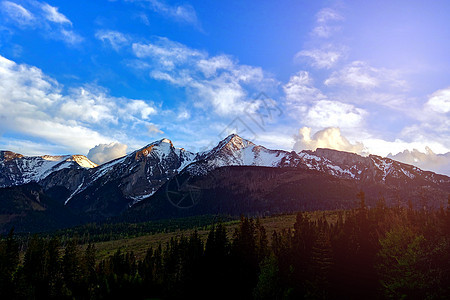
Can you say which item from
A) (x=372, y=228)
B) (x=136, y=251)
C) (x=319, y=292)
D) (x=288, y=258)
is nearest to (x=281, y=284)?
(x=288, y=258)

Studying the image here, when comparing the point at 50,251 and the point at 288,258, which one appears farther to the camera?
the point at 50,251

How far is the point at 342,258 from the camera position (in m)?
84.1

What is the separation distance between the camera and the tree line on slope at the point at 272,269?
204 feet

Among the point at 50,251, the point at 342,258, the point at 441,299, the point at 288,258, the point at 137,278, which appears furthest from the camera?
the point at 50,251

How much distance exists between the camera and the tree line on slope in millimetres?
62312

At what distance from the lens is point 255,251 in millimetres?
80625

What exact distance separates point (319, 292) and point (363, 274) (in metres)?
23.0

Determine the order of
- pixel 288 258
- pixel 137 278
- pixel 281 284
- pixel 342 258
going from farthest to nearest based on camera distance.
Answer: pixel 137 278 → pixel 342 258 → pixel 288 258 → pixel 281 284

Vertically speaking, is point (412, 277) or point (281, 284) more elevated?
point (412, 277)

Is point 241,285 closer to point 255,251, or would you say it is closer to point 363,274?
point 255,251

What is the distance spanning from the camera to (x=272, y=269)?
66.1m

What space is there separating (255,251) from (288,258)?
31.1 feet

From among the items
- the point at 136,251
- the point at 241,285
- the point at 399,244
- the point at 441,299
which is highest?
the point at 399,244

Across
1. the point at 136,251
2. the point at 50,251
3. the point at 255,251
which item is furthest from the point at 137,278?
the point at 136,251
